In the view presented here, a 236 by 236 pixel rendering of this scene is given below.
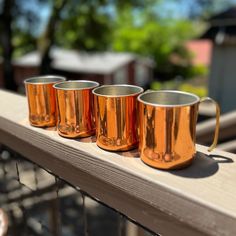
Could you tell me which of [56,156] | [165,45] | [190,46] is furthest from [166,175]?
[190,46]

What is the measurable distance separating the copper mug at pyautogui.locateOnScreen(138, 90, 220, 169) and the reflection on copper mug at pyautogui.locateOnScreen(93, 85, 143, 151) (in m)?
Answer: 0.05

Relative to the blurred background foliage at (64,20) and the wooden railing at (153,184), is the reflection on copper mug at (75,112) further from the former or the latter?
the blurred background foliage at (64,20)

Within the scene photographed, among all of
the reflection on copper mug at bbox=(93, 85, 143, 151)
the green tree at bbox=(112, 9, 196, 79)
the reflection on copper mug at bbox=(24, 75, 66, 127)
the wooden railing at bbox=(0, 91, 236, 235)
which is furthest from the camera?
the green tree at bbox=(112, 9, 196, 79)

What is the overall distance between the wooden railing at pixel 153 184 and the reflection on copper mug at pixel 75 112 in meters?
0.02

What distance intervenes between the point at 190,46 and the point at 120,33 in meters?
5.29

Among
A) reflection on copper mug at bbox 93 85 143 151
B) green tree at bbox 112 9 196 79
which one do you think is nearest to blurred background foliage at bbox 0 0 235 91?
reflection on copper mug at bbox 93 85 143 151

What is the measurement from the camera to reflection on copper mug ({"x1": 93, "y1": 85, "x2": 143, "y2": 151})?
0.70 m

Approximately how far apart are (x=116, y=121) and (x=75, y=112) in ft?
0.44

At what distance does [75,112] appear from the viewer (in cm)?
79

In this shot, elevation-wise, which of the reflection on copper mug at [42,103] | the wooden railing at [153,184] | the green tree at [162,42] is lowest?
the green tree at [162,42]

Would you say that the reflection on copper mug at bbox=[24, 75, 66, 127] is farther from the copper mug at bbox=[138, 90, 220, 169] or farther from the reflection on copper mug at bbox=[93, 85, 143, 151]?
the copper mug at bbox=[138, 90, 220, 169]

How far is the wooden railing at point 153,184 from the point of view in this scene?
0.54 m

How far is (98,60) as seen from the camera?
16500mm

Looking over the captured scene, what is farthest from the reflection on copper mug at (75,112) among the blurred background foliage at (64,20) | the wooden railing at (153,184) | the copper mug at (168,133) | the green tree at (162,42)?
the green tree at (162,42)
